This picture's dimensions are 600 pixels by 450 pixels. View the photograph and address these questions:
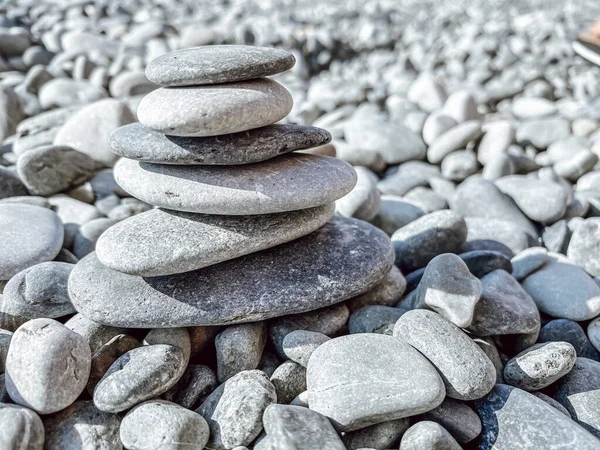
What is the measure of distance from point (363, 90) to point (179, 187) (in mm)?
4216

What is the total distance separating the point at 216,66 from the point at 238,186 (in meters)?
0.46

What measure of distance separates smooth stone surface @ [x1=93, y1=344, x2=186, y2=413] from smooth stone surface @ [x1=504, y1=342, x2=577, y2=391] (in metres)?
1.26

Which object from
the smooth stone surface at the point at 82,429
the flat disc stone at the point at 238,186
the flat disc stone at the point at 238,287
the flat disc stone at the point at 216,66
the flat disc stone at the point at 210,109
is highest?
the flat disc stone at the point at 216,66

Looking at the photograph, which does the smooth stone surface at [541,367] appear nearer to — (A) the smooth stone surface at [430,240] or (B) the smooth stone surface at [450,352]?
(B) the smooth stone surface at [450,352]

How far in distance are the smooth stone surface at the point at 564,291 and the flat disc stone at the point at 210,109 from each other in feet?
5.21

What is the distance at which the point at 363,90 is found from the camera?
5.98 meters

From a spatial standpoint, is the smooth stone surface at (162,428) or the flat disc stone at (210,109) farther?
the flat disc stone at (210,109)

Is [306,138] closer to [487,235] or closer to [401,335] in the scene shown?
[401,335]

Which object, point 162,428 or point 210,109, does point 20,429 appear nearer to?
point 162,428

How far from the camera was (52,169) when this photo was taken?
3357mm

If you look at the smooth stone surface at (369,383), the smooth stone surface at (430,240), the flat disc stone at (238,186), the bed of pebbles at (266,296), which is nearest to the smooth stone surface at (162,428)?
the bed of pebbles at (266,296)

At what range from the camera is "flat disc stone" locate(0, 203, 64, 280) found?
8.04 ft

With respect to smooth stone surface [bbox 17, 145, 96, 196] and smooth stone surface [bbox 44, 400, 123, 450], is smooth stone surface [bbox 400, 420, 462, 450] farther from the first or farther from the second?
smooth stone surface [bbox 17, 145, 96, 196]

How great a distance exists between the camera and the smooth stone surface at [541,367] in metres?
2.02
